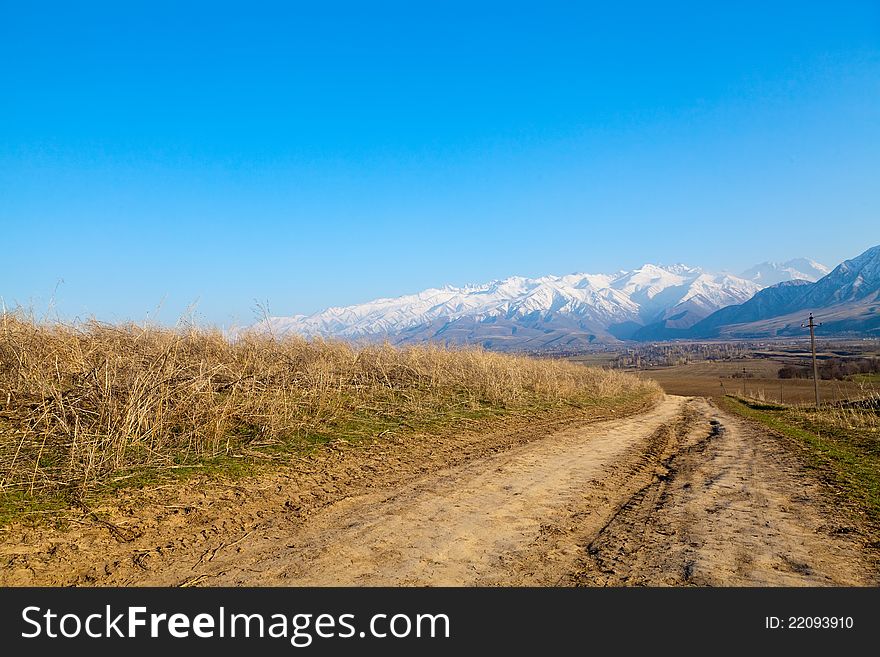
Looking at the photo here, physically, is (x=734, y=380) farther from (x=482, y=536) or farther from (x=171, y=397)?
(x=171, y=397)

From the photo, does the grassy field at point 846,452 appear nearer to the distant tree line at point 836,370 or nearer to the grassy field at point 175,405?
Result: the grassy field at point 175,405

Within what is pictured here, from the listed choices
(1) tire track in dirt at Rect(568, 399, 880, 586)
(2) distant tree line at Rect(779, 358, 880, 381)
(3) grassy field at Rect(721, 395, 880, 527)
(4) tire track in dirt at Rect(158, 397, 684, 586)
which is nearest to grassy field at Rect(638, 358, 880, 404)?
(2) distant tree line at Rect(779, 358, 880, 381)

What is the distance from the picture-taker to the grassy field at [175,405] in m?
7.21

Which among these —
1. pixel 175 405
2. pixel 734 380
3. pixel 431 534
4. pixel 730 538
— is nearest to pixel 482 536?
pixel 431 534

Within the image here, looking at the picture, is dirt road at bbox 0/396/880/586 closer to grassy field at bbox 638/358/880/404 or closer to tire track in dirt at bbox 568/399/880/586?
tire track in dirt at bbox 568/399/880/586

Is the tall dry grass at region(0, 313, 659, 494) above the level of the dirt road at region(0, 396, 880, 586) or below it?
above

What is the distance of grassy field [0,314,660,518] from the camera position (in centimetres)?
721

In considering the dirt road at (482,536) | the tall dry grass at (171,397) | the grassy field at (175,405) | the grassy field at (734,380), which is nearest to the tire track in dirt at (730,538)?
the dirt road at (482,536)

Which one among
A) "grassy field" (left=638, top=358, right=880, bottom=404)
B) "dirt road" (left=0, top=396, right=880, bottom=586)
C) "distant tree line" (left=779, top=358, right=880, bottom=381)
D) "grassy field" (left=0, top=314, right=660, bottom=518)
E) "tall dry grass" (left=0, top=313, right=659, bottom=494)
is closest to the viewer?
"dirt road" (left=0, top=396, right=880, bottom=586)

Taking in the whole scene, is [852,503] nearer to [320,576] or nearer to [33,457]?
[320,576]

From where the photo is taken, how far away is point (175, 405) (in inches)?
363

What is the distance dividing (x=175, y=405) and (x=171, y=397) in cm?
16

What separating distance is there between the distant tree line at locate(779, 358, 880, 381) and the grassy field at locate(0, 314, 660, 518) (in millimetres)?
110517
